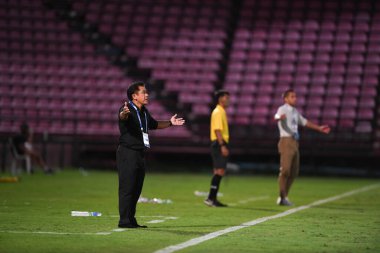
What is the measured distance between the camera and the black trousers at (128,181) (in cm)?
1112

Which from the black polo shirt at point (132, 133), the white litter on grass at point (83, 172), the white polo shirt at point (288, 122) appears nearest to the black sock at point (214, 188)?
Answer: the white polo shirt at point (288, 122)

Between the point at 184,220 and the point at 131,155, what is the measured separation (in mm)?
1718

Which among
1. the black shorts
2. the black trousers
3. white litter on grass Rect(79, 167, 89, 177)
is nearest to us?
the black trousers

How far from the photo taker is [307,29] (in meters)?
32.7

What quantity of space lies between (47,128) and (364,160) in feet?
35.5

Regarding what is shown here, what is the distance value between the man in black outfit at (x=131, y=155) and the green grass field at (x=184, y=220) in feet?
0.95

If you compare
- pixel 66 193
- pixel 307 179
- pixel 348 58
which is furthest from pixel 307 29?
pixel 66 193

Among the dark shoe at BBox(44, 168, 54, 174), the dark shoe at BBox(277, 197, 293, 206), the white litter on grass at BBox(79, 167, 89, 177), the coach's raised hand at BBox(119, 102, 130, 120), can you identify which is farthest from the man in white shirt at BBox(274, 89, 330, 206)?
the dark shoe at BBox(44, 168, 54, 174)

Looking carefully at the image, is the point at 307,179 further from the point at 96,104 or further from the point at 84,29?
the point at 84,29

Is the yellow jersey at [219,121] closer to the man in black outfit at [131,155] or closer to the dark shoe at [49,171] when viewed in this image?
the man in black outfit at [131,155]

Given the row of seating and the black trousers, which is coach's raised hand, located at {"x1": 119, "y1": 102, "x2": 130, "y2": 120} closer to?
the black trousers

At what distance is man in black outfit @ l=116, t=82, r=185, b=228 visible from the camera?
36.5ft

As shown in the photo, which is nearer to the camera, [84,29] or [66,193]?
[66,193]

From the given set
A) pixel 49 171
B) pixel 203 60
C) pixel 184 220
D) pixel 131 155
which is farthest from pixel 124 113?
pixel 203 60
